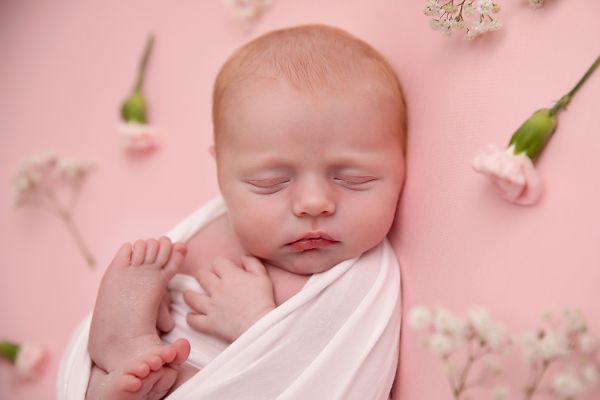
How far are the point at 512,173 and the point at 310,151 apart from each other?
0.35 meters

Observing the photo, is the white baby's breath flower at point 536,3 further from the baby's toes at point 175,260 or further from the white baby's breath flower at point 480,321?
the baby's toes at point 175,260

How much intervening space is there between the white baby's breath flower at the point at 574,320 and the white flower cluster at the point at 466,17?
53 cm

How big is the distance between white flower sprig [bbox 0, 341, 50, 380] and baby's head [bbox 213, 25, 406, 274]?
2.43 ft

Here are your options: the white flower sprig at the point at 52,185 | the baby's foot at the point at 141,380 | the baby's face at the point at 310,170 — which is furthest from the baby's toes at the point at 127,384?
the white flower sprig at the point at 52,185

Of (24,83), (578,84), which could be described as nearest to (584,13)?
(578,84)

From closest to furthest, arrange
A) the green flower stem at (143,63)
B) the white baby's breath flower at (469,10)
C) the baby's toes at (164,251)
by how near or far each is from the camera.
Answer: the white baby's breath flower at (469,10) < the baby's toes at (164,251) < the green flower stem at (143,63)

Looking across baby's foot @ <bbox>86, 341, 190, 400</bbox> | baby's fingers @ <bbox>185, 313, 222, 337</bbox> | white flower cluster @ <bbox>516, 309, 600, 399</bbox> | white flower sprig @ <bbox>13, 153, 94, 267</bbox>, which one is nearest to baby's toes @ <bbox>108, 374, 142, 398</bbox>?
baby's foot @ <bbox>86, 341, 190, 400</bbox>

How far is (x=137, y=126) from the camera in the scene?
1.80 m

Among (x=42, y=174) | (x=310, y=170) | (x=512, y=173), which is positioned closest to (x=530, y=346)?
(x=512, y=173)

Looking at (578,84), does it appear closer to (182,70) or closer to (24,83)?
(182,70)

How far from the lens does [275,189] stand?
1279 millimetres

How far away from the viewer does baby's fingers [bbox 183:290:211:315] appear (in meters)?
1.34

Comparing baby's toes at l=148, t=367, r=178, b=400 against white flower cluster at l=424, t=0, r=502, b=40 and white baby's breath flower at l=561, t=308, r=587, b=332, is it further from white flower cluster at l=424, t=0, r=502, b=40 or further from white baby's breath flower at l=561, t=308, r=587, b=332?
white flower cluster at l=424, t=0, r=502, b=40

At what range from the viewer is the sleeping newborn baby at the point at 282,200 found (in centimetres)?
124
